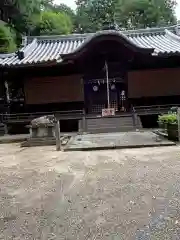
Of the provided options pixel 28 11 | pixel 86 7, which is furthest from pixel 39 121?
pixel 86 7

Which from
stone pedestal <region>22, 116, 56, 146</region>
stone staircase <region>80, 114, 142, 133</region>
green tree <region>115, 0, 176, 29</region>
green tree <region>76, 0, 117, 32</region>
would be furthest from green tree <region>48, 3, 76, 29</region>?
stone pedestal <region>22, 116, 56, 146</region>

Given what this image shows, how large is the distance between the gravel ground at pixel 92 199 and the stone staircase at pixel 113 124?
7415 mm

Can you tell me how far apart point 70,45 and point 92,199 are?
19132 millimetres

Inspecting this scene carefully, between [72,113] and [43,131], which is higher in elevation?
[72,113]

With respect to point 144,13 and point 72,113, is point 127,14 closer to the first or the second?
point 144,13

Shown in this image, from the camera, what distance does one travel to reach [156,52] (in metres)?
18.1

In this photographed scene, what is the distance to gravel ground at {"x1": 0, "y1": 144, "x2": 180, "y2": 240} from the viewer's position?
3.75 metres

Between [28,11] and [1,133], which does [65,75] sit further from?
[28,11]

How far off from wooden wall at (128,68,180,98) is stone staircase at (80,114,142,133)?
2.06m

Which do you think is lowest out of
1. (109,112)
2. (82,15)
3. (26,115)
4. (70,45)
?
(26,115)

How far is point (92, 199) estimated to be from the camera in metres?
4.94

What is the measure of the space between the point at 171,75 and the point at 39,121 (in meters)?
8.54

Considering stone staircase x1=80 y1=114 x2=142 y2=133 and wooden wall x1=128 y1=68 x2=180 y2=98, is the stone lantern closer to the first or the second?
stone staircase x1=80 y1=114 x2=142 y2=133

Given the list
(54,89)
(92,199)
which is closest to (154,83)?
(54,89)
